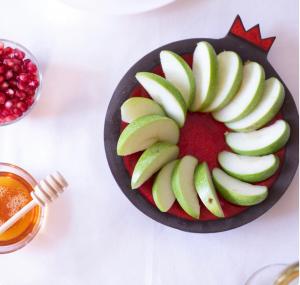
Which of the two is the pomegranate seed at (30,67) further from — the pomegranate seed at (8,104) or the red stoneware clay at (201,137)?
the red stoneware clay at (201,137)

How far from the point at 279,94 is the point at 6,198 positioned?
1.82ft

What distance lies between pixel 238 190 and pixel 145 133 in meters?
0.20

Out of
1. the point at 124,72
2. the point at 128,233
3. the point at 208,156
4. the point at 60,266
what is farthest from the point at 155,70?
the point at 60,266

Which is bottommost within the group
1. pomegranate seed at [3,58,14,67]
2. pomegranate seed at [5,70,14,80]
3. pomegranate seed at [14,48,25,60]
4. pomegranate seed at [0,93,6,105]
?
pomegranate seed at [0,93,6,105]

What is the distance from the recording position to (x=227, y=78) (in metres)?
0.97

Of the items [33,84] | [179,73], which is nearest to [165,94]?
[179,73]

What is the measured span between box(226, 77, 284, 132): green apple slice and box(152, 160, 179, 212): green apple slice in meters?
0.15

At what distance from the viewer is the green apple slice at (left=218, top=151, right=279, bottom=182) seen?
960 mm

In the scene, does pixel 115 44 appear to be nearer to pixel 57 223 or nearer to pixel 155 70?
pixel 155 70

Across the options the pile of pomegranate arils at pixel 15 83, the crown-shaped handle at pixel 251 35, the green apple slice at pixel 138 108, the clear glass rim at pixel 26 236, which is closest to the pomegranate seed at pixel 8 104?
the pile of pomegranate arils at pixel 15 83

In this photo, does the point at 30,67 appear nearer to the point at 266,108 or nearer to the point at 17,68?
the point at 17,68

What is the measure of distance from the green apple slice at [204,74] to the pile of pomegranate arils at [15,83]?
0.31 m

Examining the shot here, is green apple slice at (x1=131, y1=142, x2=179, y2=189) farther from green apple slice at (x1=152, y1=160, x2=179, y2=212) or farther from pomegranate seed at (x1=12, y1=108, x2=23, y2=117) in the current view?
pomegranate seed at (x1=12, y1=108, x2=23, y2=117)

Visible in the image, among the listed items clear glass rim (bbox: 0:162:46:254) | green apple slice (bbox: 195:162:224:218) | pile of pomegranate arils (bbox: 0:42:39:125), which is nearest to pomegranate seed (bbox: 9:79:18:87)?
pile of pomegranate arils (bbox: 0:42:39:125)
